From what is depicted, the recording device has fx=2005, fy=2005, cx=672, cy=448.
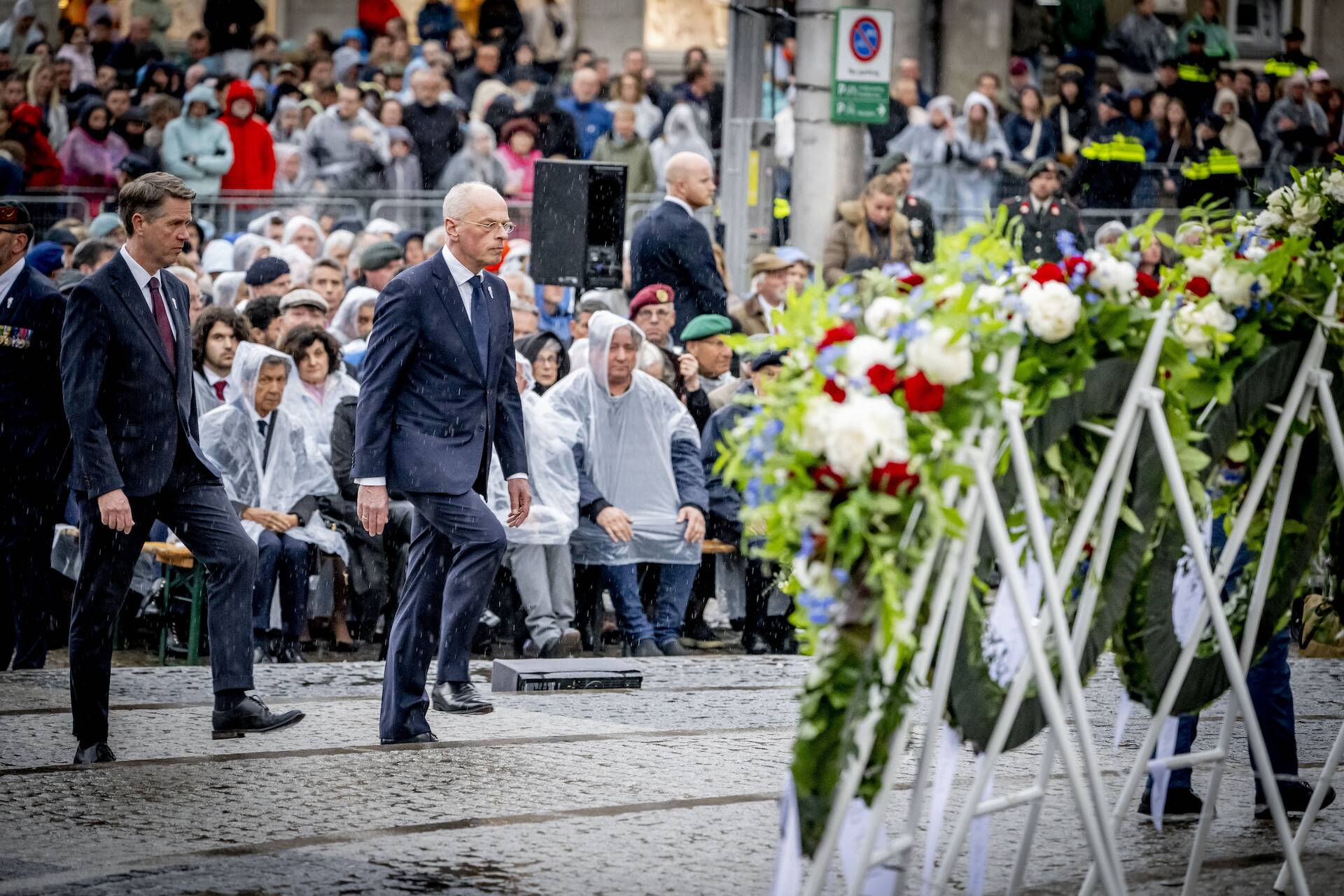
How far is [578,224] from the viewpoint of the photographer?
12742 millimetres

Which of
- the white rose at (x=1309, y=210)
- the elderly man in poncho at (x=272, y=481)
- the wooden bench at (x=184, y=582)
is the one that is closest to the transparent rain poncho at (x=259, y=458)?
the elderly man in poncho at (x=272, y=481)

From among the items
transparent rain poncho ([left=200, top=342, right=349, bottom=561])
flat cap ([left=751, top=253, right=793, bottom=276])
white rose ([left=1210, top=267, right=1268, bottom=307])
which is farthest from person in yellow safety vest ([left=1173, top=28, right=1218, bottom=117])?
white rose ([left=1210, top=267, right=1268, bottom=307])

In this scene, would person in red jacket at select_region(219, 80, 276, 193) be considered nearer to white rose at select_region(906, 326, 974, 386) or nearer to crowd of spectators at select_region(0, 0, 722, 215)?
crowd of spectators at select_region(0, 0, 722, 215)

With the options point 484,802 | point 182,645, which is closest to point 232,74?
point 182,645

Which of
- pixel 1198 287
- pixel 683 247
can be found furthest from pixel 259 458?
pixel 1198 287

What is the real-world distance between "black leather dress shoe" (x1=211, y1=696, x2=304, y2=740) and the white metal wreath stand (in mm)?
3588

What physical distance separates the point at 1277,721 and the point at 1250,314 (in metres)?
1.79

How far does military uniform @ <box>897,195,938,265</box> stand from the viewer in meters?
16.6

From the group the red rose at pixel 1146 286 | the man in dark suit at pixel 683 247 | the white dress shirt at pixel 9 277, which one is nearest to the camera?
the red rose at pixel 1146 286

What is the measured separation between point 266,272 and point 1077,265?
29.7 ft

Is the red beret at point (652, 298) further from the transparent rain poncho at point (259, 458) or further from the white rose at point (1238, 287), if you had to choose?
the white rose at point (1238, 287)

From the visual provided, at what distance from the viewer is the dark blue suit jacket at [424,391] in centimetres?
790

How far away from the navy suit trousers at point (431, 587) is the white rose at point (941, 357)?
362cm

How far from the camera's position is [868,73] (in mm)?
15930
